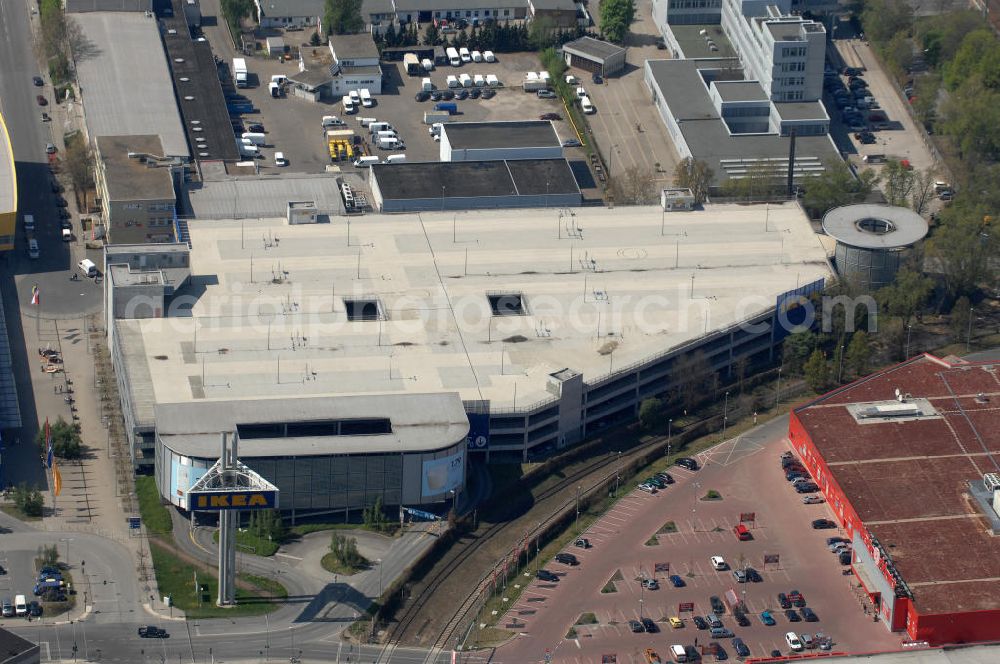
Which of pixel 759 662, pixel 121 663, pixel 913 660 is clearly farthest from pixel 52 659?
pixel 913 660

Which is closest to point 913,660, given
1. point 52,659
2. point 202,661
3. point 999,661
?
point 999,661

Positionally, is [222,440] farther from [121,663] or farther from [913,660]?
[913,660]

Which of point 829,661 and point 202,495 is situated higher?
point 202,495

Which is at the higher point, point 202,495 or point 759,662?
point 202,495

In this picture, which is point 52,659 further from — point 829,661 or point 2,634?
point 829,661

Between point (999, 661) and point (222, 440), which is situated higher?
point (222, 440)

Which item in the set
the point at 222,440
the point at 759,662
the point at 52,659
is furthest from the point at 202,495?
the point at 759,662

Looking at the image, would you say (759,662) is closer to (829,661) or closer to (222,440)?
(829,661)
